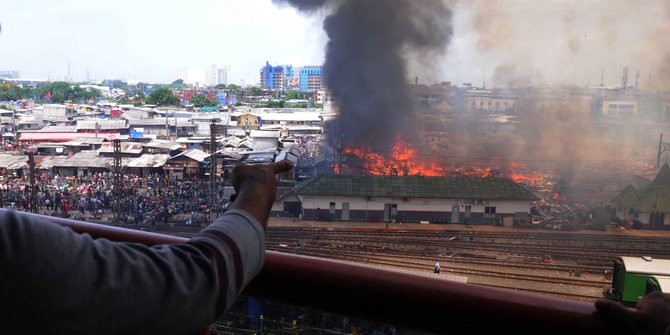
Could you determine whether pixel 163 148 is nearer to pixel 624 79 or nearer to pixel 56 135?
pixel 56 135

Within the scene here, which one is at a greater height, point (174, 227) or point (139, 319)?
point (139, 319)

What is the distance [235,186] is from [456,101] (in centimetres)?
1514

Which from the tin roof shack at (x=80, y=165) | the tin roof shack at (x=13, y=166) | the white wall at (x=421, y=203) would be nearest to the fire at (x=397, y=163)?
the white wall at (x=421, y=203)

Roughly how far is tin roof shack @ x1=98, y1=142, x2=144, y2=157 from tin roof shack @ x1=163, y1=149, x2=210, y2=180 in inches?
45.1

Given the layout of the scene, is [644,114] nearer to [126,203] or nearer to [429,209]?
[429,209]

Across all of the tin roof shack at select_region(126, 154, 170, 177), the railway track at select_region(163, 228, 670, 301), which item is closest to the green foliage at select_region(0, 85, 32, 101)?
the tin roof shack at select_region(126, 154, 170, 177)

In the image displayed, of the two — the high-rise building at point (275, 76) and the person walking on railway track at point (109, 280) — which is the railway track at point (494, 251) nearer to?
the person walking on railway track at point (109, 280)

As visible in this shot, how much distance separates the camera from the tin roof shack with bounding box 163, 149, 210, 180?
7.90 metres

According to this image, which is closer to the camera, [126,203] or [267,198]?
[267,198]

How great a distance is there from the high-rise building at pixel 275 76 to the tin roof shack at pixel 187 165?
28.3m

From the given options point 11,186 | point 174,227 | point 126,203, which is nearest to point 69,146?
point 11,186

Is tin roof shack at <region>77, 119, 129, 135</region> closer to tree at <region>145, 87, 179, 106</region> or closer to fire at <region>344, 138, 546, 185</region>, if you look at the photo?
fire at <region>344, 138, 546, 185</region>

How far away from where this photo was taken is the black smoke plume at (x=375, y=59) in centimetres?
1205

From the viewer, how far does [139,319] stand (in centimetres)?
27
